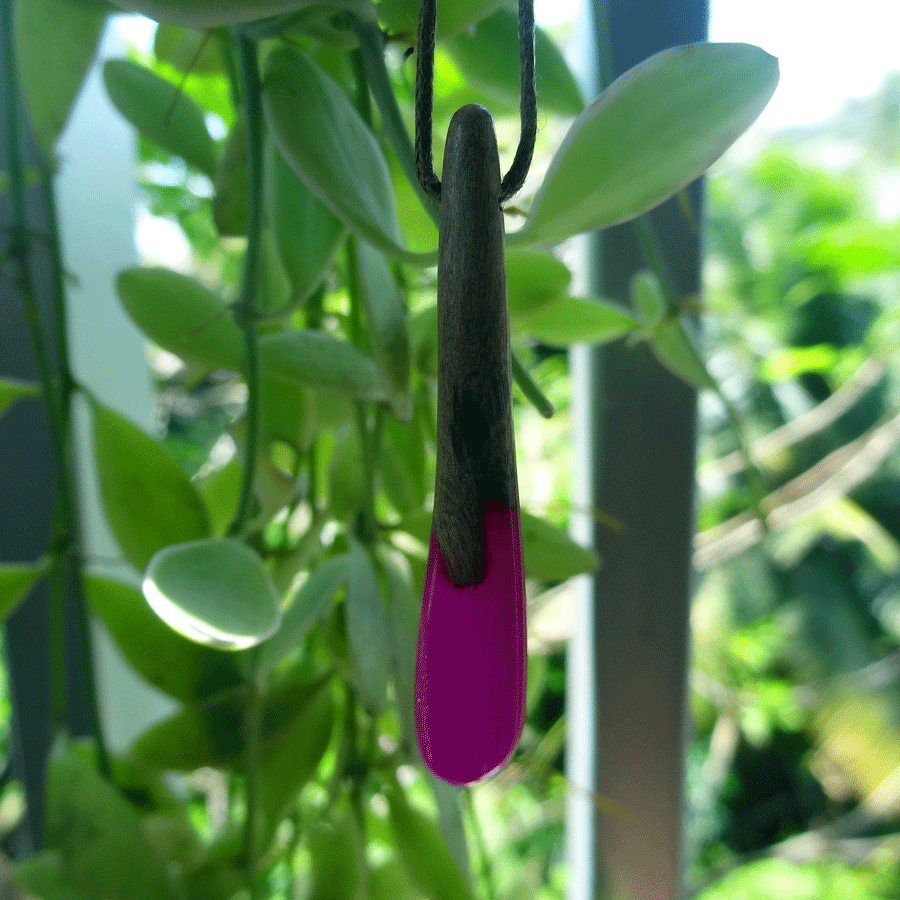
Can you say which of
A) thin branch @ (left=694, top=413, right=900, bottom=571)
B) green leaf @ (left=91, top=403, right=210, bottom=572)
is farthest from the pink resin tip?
thin branch @ (left=694, top=413, right=900, bottom=571)

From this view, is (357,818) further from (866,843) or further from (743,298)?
(743,298)

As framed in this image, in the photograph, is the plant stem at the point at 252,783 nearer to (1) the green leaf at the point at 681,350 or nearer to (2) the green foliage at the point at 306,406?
(2) the green foliage at the point at 306,406

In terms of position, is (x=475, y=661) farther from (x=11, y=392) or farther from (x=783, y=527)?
(x=783, y=527)

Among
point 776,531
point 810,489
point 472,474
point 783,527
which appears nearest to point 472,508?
point 472,474

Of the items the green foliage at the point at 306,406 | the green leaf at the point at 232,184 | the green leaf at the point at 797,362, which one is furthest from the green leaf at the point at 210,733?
the green leaf at the point at 797,362

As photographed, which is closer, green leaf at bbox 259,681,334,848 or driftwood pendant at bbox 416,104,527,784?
driftwood pendant at bbox 416,104,527,784

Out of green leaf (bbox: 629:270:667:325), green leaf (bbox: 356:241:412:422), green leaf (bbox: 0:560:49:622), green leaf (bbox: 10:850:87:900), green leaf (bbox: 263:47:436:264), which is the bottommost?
green leaf (bbox: 10:850:87:900)

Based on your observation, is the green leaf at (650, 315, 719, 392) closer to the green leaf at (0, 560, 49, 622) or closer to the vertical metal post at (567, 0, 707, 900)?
the vertical metal post at (567, 0, 707, 900)
